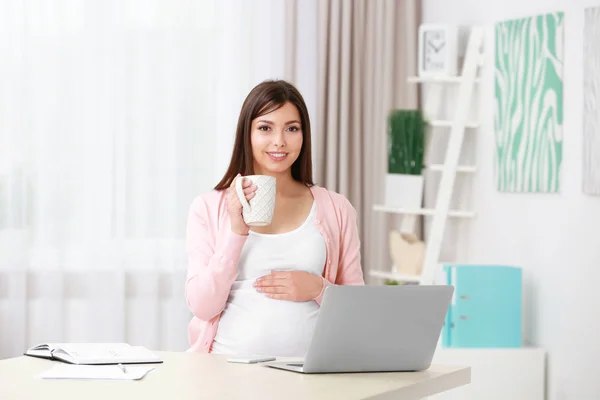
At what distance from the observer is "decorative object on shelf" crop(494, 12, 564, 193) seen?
10.5ft

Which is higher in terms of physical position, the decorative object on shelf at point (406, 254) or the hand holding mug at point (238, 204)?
the hand holding mug at point (238, 204)

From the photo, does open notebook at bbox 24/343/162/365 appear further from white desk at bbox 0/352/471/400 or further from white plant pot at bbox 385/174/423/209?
white plant pot at bbox 385/174/423/209

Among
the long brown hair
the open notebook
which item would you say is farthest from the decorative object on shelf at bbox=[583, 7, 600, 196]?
the open notebook

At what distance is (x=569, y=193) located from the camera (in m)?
3.12

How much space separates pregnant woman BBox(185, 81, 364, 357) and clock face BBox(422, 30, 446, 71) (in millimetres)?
1495

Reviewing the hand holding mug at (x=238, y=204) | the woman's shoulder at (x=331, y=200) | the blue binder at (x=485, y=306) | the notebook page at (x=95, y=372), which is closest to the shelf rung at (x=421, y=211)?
the blue binder at (x=485, y=306)

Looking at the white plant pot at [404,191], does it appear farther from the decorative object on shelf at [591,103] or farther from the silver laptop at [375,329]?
the silver laptop at [375,329]

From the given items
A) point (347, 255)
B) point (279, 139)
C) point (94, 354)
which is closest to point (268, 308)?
point (347, 255)

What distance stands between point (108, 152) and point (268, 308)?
1.82m

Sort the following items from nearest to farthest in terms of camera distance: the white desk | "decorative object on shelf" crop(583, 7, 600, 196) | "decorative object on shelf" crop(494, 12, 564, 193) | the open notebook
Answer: the white desk → the open notebook → "decorative object on shelf" crop(583, 7, 600, 196) → "decorative object on shelf" crop(494, 12, 564, 193)

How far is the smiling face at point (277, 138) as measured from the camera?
2.33m

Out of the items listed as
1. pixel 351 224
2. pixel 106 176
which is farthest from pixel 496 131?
pixel 106 176

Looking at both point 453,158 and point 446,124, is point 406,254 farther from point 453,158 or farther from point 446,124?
point 446,124

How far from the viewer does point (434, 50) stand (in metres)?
3.78
